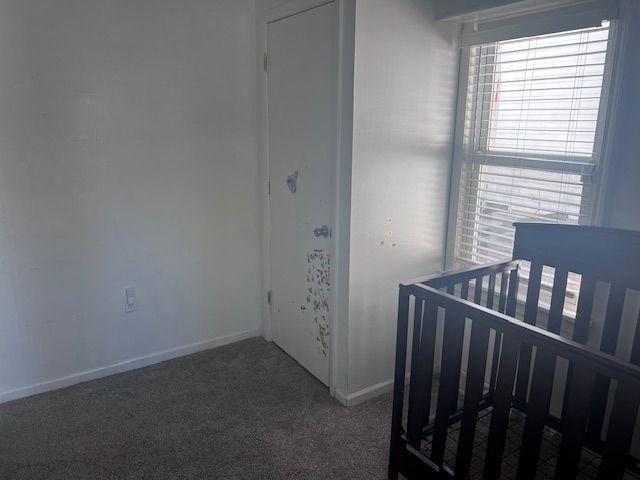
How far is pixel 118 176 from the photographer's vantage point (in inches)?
104

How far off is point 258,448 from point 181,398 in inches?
23.9

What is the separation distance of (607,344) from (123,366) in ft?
8.04

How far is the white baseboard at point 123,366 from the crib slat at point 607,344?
203 cm

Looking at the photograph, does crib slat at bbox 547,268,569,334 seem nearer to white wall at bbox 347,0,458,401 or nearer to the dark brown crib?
the dark brown crib

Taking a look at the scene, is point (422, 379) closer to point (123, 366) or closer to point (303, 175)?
point (303, 175)

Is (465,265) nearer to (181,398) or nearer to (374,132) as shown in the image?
(374,132)

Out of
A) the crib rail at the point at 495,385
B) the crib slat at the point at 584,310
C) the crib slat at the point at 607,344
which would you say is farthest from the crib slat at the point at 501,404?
the crib slat at the point at 607,344

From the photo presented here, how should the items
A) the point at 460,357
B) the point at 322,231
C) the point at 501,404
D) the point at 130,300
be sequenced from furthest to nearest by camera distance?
the point at 130,300
the point at 322,231
the point at 460,357
the point at 501,404

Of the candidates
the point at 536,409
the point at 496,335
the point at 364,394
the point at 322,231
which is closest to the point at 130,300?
the point at 322,231

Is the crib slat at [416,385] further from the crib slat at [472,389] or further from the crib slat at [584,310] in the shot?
the crib slat at [584,310]

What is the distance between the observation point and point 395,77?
7.63 feet

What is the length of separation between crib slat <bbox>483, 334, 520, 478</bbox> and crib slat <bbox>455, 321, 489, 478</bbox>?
67 mm

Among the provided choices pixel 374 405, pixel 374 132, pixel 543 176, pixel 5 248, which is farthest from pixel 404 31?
pixel 5 248

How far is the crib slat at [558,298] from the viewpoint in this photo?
Result: 6.59ft
